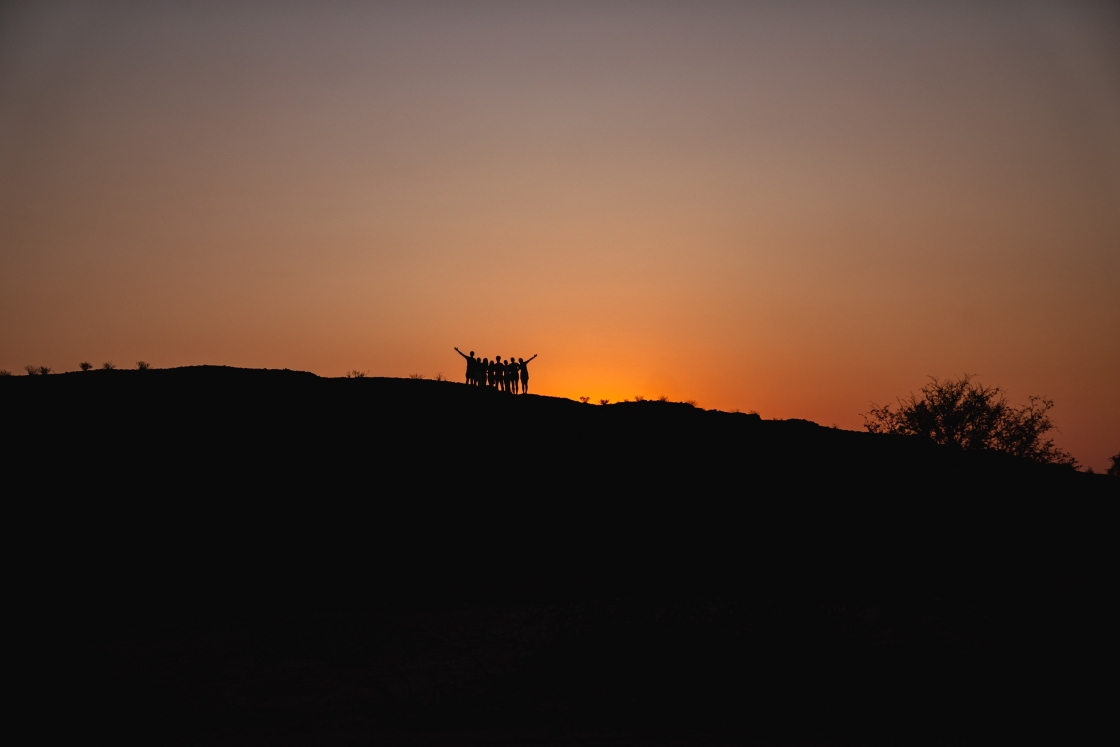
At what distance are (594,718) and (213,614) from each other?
33.0 ft

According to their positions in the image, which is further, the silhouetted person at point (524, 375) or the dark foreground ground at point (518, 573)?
the silhouetted person at point (524, 375)

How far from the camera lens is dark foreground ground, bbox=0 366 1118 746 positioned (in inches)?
347

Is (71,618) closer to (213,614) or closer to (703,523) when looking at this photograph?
(213,614)

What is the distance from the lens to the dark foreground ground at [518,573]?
882 cm

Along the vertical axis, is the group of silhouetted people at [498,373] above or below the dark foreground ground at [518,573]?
above

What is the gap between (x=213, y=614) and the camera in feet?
52.1

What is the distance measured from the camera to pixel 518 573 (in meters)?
18.8

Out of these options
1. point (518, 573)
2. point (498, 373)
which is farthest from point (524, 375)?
point (518, 573)

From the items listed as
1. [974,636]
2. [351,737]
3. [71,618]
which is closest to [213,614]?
[71,618]

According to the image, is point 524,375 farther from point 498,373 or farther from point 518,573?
point 518,573

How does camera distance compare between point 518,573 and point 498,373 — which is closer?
point 518,573

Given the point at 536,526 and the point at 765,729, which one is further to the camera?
the point at 536,526

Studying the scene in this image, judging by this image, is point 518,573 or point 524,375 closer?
point 518,573

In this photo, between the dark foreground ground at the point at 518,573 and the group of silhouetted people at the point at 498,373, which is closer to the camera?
the dark foreground ground at the point at 518,573
